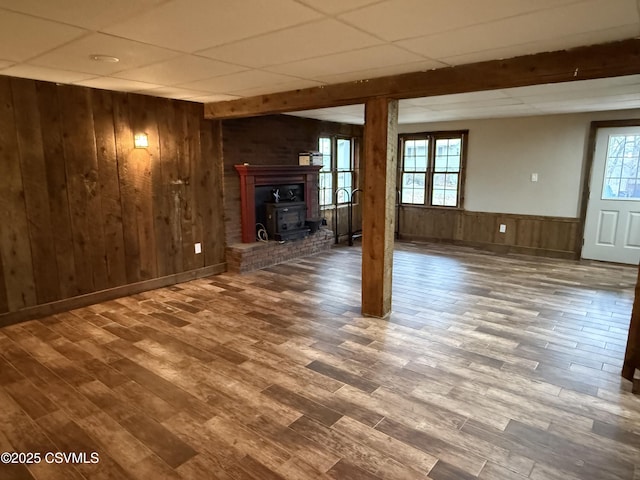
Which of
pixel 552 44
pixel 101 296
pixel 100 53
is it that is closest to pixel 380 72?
pixel 552 44

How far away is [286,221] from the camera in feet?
20.4

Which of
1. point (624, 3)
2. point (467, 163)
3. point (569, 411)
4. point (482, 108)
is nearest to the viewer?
point (624, 3)

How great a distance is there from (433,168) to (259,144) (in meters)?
3.59

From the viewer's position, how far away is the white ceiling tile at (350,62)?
9.11ft

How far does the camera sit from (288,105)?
4215mm

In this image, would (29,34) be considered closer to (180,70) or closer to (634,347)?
(180,70)

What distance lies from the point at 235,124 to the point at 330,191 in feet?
8.47

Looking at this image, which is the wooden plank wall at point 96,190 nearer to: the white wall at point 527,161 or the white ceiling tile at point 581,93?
the white ceiling tile at point 581,93

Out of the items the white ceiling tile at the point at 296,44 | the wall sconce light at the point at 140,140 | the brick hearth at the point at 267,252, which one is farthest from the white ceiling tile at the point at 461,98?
the wall sconce light at the point at 140,140

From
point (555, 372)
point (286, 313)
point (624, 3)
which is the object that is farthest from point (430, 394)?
point (624, 3)

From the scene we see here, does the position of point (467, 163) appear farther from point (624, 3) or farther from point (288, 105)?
point (624, 3)

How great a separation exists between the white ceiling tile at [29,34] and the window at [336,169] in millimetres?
4998

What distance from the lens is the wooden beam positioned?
8.51 feet

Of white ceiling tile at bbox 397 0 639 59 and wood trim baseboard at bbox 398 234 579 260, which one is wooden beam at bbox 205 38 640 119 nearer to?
white ceiling tile at bbox 397 0 639 59
